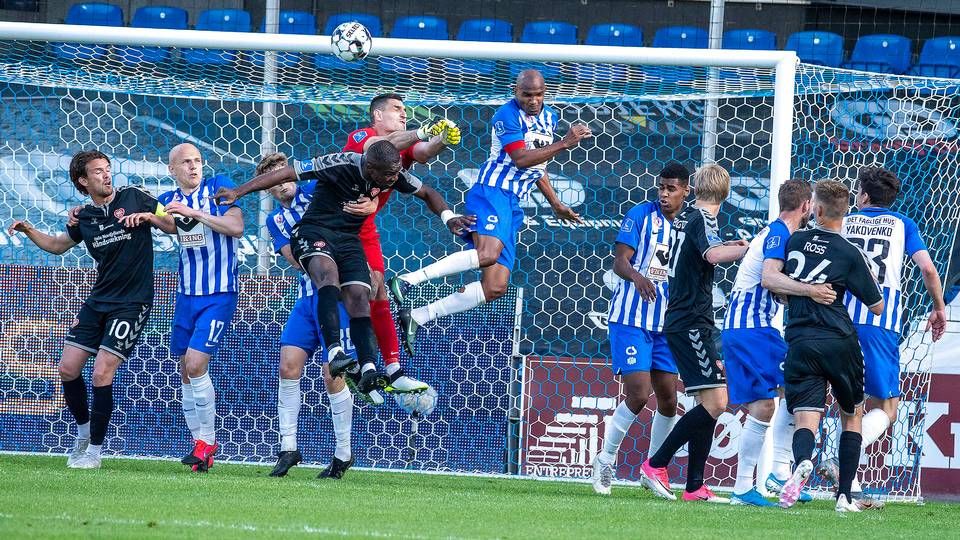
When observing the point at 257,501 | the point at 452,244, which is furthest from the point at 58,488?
the point at 452,244

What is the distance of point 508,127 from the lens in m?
8.25

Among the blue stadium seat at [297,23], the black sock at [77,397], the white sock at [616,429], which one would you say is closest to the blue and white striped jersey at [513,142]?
the white sock at [616,429]

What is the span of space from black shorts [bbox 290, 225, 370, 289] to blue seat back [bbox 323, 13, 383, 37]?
308 inches

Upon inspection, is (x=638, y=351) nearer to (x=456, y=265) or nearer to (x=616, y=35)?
(x=456, y=265)

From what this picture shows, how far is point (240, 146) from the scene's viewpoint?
11.1m

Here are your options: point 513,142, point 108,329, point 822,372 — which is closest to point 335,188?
point 513,142

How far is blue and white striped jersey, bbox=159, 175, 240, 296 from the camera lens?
864 centimetres

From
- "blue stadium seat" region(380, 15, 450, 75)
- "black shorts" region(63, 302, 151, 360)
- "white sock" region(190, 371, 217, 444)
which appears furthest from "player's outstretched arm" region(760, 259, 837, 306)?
"blue stadium seat" region(380, 15, 450, 75)

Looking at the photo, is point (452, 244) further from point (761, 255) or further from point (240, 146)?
point (761, 255)

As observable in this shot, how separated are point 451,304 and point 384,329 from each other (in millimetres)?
472

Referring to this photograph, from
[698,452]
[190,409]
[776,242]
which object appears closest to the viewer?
[776,242]

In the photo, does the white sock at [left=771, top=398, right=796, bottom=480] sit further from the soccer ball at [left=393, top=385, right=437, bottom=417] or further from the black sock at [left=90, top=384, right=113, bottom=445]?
the black sock at [left=90, top=384, right=113, bottom=445]

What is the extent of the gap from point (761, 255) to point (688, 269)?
17.7 inches

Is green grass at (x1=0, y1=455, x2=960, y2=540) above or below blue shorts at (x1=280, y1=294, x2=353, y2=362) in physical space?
below
